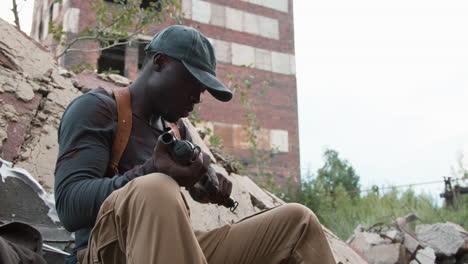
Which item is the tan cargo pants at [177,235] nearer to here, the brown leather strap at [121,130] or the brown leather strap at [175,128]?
the brown leather strap at [121,130]

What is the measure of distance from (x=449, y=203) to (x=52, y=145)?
7.81 m

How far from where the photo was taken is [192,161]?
71.4 inches

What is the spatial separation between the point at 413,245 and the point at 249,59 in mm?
7695

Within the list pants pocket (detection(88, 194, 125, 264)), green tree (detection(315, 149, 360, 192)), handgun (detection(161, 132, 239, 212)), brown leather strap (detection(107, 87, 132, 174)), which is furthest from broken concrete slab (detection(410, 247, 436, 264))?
green tree (detection(315, 149, 360, 192))

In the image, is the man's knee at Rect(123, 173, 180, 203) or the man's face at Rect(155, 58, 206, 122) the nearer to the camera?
the man's knee at Rect(123, 173, 180, 203)

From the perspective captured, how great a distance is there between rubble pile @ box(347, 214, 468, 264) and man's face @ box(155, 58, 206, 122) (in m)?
4.39

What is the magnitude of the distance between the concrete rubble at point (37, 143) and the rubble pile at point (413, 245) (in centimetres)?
163

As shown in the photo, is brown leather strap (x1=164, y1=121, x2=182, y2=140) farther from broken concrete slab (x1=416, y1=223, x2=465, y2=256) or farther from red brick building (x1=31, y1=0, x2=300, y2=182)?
red brick building (x1=31, y1=0, x2=300, y2=182)

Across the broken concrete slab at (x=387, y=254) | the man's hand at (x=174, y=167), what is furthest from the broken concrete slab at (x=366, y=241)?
the man's hand at (x=174, y=167)

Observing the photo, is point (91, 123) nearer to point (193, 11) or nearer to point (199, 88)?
point (199, 88)

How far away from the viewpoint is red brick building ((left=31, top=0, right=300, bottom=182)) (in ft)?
38.7

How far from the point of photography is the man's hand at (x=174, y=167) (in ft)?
5.77

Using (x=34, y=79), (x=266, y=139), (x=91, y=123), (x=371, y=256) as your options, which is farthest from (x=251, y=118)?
(x=91, y=123)

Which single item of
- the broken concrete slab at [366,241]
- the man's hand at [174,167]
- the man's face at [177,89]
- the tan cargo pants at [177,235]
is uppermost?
the man's face at [177,89]
